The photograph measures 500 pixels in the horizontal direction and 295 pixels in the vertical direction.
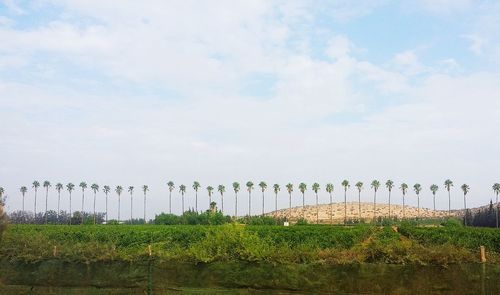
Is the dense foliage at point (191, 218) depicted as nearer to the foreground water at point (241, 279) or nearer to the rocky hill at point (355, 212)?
the foreground water at point (241, 279)

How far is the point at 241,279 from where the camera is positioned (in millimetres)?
18422

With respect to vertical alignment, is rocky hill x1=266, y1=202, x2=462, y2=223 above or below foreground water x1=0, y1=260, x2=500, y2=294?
below

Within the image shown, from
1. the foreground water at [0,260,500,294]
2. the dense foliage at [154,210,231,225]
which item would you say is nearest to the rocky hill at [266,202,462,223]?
the dense foliage at [154,210,231,225]

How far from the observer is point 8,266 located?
21891 mm

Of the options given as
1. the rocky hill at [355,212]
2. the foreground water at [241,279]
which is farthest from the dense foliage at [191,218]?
the rocky hill at [355,212]

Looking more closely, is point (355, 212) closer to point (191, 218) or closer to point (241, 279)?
point (191, 218)

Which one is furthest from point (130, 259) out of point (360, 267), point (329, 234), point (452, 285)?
point (329, 234)

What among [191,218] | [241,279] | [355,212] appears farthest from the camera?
[355,212]

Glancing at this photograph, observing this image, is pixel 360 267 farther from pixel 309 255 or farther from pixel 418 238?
pixel 418 238

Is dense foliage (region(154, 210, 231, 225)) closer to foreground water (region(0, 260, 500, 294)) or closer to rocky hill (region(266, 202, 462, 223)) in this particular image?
foreground water (region(0, 260, 500, 294))

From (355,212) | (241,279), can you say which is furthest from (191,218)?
(355,212)

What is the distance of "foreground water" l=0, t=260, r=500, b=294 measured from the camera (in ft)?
54.1

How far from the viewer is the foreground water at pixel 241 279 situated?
54.1 feet

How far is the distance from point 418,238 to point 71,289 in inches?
1247
